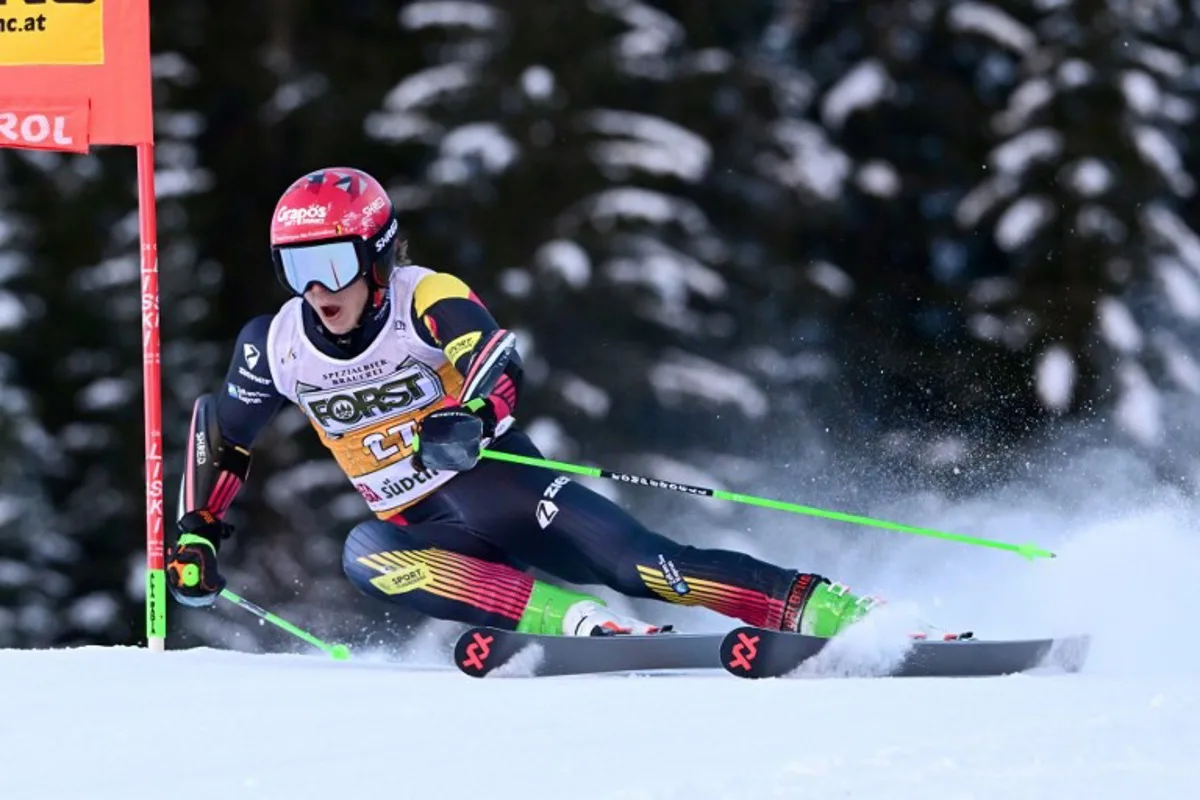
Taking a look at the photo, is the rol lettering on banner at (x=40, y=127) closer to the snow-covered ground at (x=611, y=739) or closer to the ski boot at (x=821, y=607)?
the snow-covered ground at (x=611, y=739)

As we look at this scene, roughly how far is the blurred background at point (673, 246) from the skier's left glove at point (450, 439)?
3.12 metres

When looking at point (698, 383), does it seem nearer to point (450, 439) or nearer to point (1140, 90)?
point (1140, 90)

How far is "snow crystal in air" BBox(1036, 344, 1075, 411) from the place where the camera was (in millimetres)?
8320

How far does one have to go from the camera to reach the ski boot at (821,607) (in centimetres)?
502

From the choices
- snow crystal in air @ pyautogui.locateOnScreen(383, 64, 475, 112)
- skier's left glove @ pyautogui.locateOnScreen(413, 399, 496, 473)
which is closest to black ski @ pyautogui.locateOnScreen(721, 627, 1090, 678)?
skier's left glove @ pyautogui.locateOnScreen(413, 399, 496, 473)

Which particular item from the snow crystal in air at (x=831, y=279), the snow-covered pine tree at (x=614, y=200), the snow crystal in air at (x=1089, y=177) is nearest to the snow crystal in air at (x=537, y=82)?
the snow-covered pine tree at (x=614, y=200)

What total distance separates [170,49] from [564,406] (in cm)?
237

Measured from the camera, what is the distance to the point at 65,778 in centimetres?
389

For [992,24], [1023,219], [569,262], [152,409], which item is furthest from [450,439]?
[992,24]

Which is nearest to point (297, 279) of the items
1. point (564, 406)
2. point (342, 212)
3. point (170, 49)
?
point (342, 212)

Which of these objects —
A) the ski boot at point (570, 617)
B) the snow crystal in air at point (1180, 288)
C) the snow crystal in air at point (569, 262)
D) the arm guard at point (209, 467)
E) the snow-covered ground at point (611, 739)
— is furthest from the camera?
the snow crystal in air at point (569, 262)

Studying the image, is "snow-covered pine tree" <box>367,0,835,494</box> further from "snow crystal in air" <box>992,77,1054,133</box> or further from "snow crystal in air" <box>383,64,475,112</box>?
"snow crystal in air" <box>992,77,1054,133</box>

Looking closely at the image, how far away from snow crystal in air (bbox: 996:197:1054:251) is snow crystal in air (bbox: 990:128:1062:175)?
149mm

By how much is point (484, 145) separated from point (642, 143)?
0.68 meters
